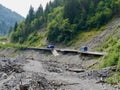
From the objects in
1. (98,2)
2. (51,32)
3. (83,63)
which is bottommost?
(83,63)

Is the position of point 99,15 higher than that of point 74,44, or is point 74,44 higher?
point 99,15

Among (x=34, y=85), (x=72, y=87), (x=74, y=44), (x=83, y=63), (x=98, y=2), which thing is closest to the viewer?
(x=34, y=85)

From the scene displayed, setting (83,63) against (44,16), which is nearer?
(83,63)

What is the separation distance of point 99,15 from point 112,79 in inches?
3251

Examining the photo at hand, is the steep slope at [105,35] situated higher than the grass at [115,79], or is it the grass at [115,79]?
the steep slope at [105,35]

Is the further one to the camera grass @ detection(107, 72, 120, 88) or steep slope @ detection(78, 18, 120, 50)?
steep slope @ detection(78, 18, 120, 50)

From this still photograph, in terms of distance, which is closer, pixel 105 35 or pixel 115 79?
pixel 115 79

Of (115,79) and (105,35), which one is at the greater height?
(105,35)

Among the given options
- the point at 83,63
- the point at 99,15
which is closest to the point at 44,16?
the point at 99,15

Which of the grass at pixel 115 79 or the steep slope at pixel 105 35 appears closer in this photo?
the grass at pixel 115 79

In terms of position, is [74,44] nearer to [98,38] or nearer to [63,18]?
[98,38]

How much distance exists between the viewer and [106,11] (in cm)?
12681

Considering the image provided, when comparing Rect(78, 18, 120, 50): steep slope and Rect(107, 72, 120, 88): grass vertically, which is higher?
Rect(78, 18, 120, 50): steep slope

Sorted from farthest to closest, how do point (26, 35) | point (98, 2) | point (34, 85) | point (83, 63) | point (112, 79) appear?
point (26, 35) < point (98, 2) < point (83, 63) < point (112, 79) < point (34, 85)
